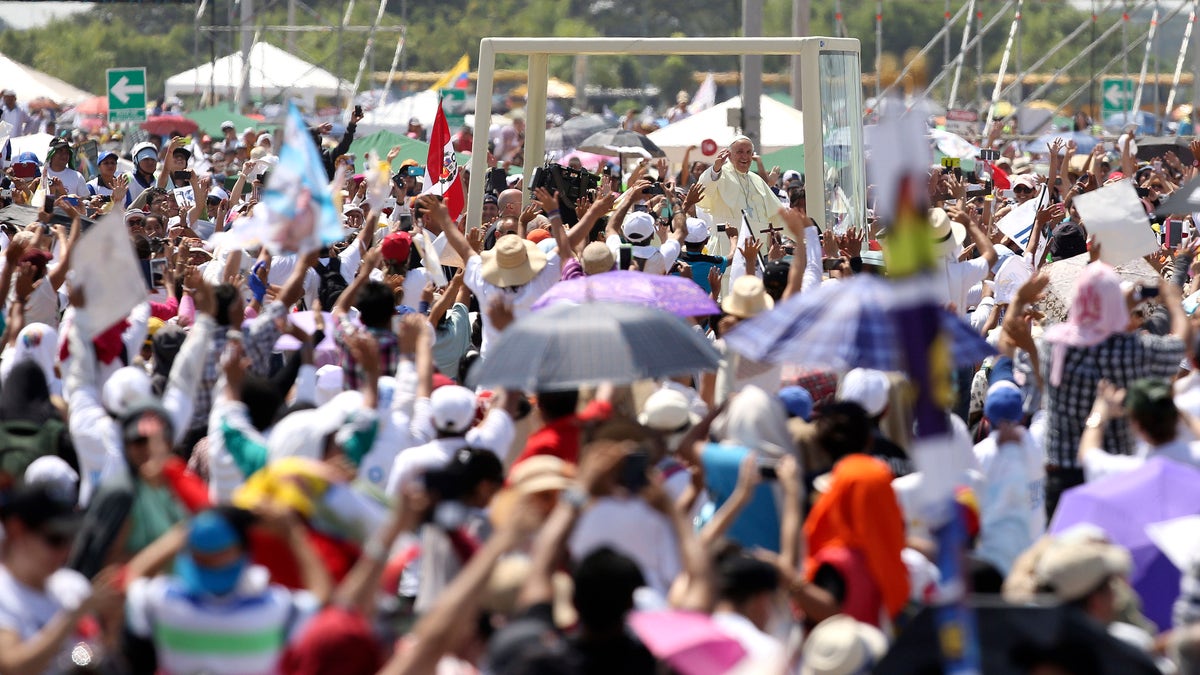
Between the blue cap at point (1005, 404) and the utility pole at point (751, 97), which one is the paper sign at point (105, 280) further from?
the utility pole at point (751, 97)

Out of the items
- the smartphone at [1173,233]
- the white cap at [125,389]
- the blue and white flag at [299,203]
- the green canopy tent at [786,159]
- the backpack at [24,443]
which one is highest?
the blue and white flag at [299,203]

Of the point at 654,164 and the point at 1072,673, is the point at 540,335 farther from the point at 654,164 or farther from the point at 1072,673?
the point at 654,164

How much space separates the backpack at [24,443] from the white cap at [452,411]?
1.37 metres

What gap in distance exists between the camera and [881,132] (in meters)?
3.94

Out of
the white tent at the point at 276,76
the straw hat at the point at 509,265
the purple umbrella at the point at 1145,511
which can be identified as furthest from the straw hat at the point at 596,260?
the white tent at the point at 276,76

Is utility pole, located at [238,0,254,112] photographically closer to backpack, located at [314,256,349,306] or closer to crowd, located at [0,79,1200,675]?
backpack, located at [314,256,349,306]

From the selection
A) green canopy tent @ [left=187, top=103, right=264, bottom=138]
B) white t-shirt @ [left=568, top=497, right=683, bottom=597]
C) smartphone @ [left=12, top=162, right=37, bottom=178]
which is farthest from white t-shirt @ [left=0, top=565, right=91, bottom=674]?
green canopy tent @ [left=187, top=103, right=264, bottom=138]

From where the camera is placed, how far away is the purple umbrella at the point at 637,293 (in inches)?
297

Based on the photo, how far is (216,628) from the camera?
14.0ft

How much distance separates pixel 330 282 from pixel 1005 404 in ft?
15.9

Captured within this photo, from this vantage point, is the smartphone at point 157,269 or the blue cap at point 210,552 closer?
the blue cap at point 210,552

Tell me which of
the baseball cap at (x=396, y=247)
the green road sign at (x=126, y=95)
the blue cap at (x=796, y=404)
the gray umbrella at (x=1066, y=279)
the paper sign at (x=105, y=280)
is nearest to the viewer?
the blue cap at (x=796, y=404)

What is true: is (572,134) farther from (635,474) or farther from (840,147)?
(635,474)

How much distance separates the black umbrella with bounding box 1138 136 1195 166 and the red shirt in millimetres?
15522
